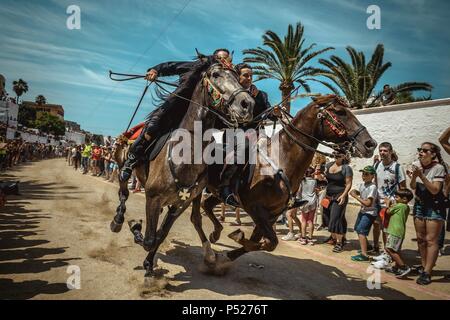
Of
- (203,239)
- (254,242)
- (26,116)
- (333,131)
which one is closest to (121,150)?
(203,239)

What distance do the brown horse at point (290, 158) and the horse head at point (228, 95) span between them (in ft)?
3.74

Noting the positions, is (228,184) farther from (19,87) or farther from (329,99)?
(19,87)

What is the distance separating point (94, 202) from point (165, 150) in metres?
7.48

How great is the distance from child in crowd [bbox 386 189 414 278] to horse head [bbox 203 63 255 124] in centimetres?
427

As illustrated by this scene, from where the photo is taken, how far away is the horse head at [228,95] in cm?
388

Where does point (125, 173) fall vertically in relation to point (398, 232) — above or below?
above

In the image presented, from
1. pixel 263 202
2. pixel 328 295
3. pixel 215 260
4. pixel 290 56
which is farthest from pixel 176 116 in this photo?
pixel 290 56

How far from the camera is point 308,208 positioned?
841cm

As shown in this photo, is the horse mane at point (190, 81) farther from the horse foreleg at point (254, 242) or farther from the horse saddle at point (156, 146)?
the horse foreleg at point (254, 242)

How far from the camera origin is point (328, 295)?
442 cm

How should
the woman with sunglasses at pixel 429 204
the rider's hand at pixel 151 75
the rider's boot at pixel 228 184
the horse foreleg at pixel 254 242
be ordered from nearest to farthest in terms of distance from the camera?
the horse foreleg at pixel 254 242, the rider's hand at pixel 151 75, the rider's boot at pixel 228 184, the woman with sunglasses at pixel 429 204

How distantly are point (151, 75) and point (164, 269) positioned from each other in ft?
10.9

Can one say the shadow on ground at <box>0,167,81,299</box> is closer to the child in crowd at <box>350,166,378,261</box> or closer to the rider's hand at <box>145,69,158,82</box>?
the rider's hand at <box>145,69,158,82</box>

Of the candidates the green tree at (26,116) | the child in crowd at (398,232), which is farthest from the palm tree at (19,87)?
the child in crowd at (398,232)
